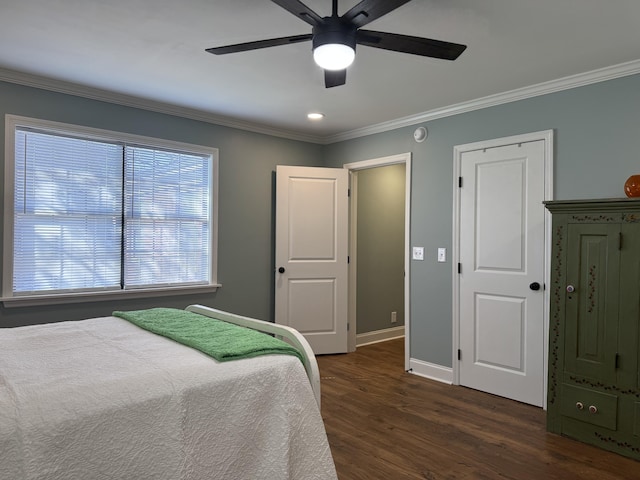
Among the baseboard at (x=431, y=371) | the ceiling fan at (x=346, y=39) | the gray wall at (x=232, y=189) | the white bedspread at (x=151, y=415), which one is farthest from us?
the baseboard at (x=431, y=371)

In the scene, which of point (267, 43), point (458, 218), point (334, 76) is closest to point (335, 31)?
point (267, 43)

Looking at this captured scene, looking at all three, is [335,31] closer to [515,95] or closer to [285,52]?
[285,52]

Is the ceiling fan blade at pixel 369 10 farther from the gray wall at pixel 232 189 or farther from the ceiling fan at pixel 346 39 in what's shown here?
the gray wall at pixel 232 189

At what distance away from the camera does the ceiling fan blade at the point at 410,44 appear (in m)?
1.90

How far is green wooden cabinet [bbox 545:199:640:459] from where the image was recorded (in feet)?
8.38

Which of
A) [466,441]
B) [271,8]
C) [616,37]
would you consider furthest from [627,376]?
[271,8]

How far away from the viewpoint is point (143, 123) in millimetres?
3883

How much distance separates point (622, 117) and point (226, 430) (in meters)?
3.19

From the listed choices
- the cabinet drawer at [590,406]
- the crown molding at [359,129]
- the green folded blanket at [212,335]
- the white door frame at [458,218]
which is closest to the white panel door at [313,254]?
the crown molding at [359,129]

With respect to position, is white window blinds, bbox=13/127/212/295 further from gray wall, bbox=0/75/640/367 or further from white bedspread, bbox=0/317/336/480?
white bedspread, bbox=0/317/336/480

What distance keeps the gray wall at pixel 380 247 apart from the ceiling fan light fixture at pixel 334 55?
3.23 m

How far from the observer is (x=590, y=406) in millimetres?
2697

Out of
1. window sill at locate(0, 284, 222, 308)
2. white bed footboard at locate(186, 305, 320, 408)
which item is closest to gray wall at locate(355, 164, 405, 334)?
window sill at locate(0, 284, 222, 308)

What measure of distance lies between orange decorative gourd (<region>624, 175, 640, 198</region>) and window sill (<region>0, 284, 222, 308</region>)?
135 inches
